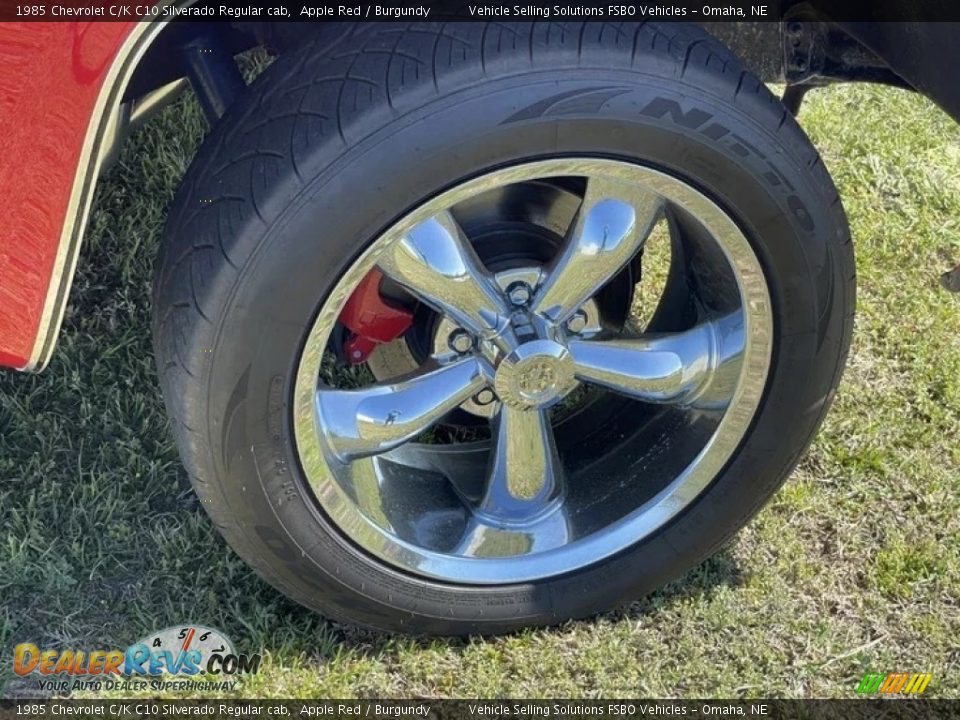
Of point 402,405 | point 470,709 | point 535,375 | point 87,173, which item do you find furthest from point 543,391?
point 87,173

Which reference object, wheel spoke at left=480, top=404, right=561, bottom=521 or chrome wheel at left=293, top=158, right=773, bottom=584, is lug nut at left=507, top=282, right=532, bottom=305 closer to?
chrome wheel at left=293, top=158, right=773, bottom=584

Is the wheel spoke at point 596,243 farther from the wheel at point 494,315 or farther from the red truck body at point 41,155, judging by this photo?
the red truck body at point 41,155

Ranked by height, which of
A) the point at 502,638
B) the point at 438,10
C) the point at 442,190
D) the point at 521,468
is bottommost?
the point at 502,638

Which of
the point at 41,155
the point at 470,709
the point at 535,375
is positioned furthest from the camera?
the point at 470,709

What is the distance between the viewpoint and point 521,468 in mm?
2373

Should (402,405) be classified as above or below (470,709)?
above

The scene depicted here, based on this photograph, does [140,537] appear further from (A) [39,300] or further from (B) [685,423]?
(B) [685,423]

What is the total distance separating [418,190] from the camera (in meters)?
1.83

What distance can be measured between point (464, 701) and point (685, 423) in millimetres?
763

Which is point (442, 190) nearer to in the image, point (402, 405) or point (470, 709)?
point (402, 405)

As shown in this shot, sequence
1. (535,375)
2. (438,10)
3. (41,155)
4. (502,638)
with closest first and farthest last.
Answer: (41,155), (438,10), (535,375), (502,638)

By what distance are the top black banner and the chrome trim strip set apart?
0.12ft

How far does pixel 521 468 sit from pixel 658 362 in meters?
0.37

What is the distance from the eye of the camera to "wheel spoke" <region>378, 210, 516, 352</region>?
2045 millimetres
